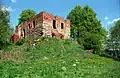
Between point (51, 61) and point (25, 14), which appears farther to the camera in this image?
point (25, 14)

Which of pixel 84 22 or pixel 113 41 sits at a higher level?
pixel 84 22

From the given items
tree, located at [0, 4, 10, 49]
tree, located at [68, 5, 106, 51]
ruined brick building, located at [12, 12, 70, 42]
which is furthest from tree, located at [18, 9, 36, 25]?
tree, located at [0, 4, 10, 49]

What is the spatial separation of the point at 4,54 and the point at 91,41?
16298mm

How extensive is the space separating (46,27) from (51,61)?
57.5ft

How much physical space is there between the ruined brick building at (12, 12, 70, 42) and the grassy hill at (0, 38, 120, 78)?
3.78m

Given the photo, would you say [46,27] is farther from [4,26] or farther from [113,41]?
[113,41]

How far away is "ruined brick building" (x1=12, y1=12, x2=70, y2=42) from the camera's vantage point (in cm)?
4494

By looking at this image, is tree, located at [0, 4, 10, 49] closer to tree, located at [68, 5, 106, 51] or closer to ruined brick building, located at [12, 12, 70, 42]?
ruined brick building, located at [12, 12, 70, 42]

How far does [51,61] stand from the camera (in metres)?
28.1

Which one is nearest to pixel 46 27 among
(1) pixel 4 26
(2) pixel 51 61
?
(1) pixel 4 26

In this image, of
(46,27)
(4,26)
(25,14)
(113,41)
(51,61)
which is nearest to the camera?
(51,61)

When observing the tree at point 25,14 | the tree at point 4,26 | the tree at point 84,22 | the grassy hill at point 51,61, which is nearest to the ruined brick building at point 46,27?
the grassy hill at point 51,61

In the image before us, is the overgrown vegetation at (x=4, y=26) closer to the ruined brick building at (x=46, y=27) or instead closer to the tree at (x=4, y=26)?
the tree at (x=4, y=26)

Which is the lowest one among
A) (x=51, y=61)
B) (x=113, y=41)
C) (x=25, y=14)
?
(x=51, y=61)
